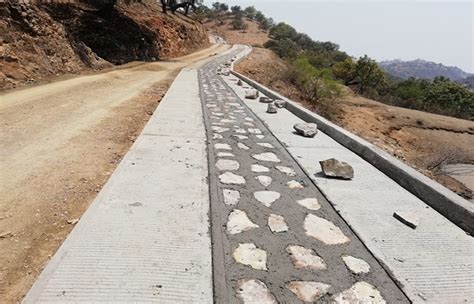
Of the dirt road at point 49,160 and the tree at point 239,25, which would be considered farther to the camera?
the tree at point 239,25

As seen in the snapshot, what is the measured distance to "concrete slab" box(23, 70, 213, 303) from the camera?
2.05 m

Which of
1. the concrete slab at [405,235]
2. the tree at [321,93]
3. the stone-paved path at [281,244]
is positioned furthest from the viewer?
the tree at [321,93]

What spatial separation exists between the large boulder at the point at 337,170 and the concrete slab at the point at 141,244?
136cm

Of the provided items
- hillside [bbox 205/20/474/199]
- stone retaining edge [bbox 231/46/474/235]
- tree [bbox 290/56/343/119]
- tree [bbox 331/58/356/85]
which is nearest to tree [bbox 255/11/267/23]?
tree [bbox 331/58/356/85]

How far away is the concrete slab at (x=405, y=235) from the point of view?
7.55ft

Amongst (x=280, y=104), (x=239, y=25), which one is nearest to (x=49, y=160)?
(x=280, y=104)

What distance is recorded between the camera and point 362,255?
257 cm

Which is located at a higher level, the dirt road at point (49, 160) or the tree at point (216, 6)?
the tree at point (216, 6)

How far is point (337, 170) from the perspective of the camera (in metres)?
4.03

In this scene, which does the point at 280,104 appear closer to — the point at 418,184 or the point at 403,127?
the point at 418,184

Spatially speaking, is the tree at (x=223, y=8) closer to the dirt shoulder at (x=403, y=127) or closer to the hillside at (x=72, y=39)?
the hillside at (x=72, y=39)

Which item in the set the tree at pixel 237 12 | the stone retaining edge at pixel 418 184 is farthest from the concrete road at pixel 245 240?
the tree at pixel 237 12

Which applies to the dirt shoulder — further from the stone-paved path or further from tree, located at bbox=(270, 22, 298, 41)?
tree, located at bbox=(270, 22, 298, 41)

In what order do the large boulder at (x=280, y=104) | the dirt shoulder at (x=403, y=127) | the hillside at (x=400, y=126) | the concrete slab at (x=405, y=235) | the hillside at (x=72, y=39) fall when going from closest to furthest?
1. the concrete slab at (x=405, y=235)
2. the large boulder at (x=280, y=104)
3. the hillside at (x=72, y=39)
4. the hillside at (x=400, y=126)
5. the dirt shoulder at (x=403, y=127)
